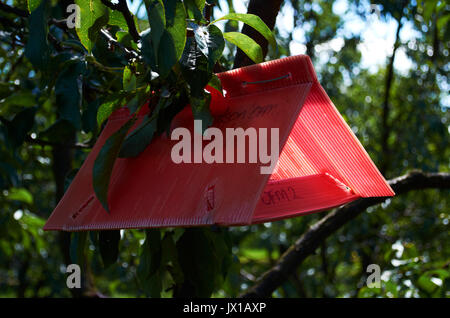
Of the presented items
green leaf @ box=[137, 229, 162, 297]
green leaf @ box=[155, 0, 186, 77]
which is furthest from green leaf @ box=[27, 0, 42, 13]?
green leaf @ box=[137, 229, 162, 297]

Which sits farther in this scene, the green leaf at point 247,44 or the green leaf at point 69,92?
the green leaf at point 69,92

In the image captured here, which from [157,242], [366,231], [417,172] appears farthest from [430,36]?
[157,242]

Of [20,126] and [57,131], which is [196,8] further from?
[57,131]

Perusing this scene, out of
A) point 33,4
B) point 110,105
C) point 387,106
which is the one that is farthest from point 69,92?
point 387,106

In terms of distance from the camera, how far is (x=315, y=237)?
183 centimetres

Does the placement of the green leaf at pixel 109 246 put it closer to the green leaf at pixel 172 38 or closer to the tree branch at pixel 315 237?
the green leaf at pixel 172 38

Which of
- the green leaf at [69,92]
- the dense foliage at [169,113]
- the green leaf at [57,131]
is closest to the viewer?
the dense foliage at [169,113]

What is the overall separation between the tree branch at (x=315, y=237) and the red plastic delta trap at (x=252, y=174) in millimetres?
791

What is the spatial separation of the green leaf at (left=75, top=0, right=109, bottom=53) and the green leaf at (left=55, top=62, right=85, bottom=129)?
0.24m

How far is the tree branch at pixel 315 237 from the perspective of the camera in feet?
5.83

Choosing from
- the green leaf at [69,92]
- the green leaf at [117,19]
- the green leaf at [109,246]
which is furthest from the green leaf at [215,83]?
the green leaf at [109,246]

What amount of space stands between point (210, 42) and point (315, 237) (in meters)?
1.10
